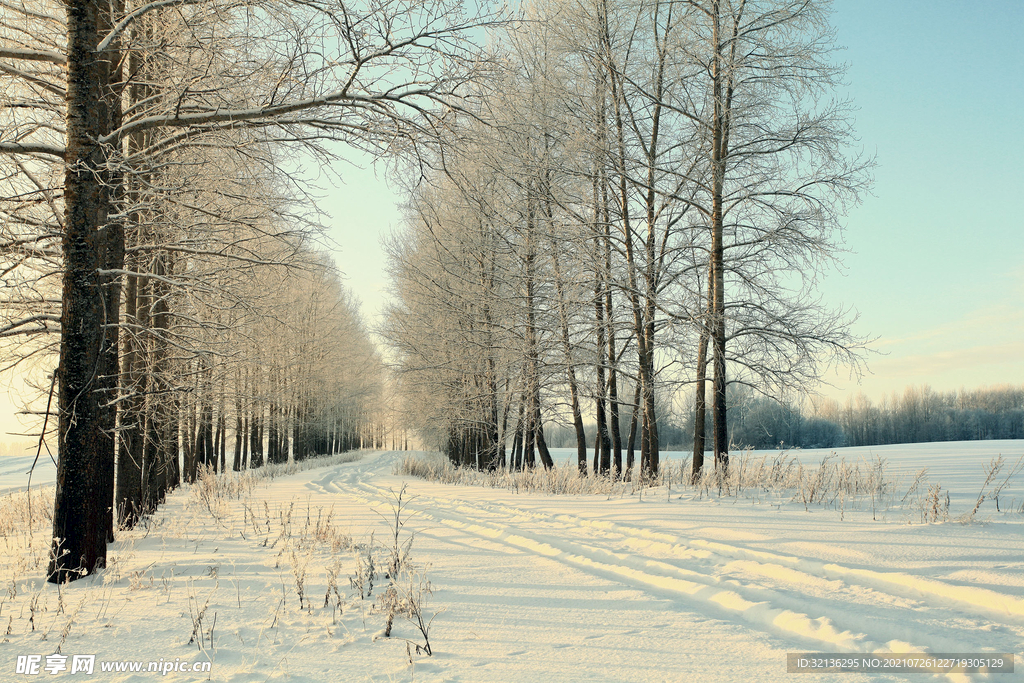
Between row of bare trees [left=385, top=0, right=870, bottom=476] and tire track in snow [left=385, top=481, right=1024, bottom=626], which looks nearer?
tire track in snow [left=385, top=481, right=1024, bottom=626]

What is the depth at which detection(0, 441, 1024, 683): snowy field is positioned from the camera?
2.65 m

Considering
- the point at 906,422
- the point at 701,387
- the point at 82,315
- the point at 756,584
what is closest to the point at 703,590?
the point at 756,584

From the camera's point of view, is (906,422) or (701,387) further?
(906,422)

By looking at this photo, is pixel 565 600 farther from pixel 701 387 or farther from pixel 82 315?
pixel 701 387

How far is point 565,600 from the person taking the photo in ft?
11.5

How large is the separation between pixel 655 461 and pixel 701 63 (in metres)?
7.89

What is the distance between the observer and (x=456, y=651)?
277 cm

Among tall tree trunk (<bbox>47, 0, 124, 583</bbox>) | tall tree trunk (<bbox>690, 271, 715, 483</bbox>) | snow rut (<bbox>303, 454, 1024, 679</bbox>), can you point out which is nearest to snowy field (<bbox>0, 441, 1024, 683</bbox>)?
snow rut (<bbox>303, 454, 1024, 679</bbox>)

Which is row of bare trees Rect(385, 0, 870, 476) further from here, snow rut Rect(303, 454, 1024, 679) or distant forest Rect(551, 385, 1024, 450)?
distant forest Rect(551, 385, 1024, 450)

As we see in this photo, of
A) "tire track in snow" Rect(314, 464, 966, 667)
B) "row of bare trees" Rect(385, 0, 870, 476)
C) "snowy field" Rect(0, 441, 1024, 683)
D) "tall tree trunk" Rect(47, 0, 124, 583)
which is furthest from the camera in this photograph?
"row of bare trees" Rect(385, 0, 870, 476)

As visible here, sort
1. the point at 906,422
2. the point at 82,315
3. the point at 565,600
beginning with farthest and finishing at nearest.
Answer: the point at 906,422, the point at 82,315, the point at 565,600

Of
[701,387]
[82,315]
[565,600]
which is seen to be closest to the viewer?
[565,600]

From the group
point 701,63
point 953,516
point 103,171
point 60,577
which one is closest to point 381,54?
point 103,171

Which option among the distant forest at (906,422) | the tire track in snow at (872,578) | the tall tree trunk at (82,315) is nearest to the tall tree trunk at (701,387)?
the tire track in snow at (872,578)
